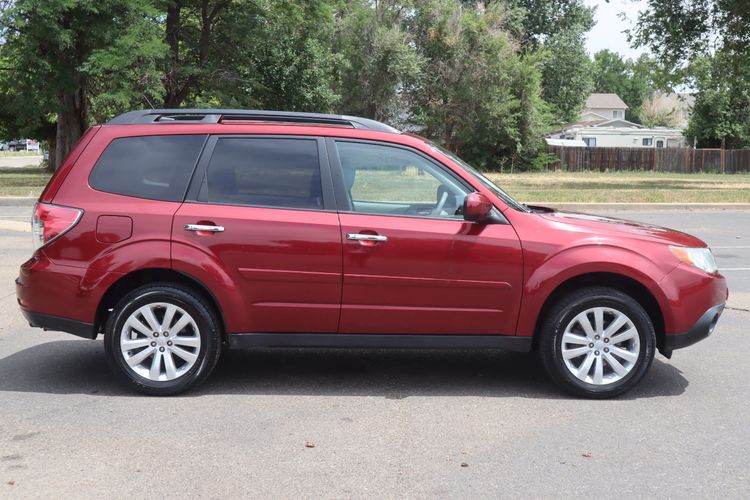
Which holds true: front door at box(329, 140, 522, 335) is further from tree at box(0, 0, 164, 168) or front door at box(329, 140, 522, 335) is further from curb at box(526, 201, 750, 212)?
tree at box(0, 0, 164, 168)

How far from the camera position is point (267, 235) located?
17.7 ft

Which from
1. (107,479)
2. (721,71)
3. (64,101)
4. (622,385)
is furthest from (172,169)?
(721,71)

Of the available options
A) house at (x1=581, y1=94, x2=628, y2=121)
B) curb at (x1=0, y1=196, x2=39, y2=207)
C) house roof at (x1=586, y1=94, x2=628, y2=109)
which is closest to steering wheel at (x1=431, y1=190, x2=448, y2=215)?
curb at (x1=0, y1=196, x2=39, y2=207)

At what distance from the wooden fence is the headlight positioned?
2028 inches

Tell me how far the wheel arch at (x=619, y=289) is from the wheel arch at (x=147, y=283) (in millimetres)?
2067

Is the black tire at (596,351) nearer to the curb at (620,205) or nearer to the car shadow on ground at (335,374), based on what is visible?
the car shadow on ground at (335,374)

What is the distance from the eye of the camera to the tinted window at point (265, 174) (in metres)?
5.54

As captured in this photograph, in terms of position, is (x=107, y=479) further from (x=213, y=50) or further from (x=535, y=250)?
(x=213, y=50)

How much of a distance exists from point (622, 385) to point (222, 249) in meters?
2.65

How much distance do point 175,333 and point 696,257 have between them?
3.36m

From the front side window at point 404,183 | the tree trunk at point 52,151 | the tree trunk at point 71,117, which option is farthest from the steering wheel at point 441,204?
the tree trunk at point 52,151

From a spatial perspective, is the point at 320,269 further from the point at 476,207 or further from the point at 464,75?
the point at 464,75

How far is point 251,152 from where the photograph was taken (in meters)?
5.61

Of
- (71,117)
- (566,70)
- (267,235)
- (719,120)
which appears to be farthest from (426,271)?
(566,70)
